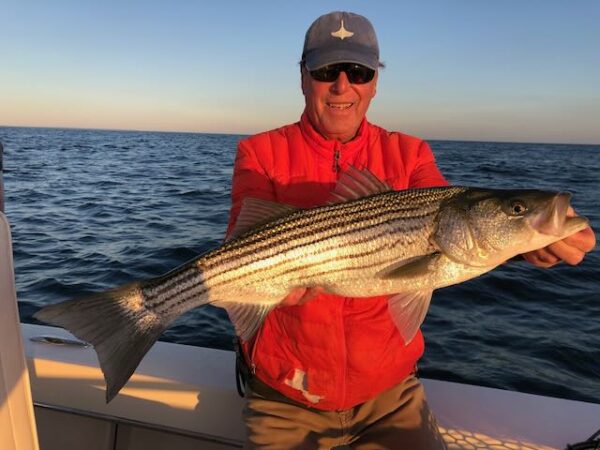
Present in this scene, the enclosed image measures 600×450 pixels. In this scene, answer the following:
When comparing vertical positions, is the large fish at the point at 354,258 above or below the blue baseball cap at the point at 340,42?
below

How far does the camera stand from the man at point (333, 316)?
10.9ft

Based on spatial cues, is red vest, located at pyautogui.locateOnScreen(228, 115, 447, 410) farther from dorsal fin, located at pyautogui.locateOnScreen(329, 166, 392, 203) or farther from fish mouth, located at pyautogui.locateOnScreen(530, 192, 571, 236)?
fish mouth, located at pyautogui.locateOnScreen(530, 192, 571, 236)

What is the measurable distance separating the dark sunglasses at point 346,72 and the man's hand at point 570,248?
1.71 metres

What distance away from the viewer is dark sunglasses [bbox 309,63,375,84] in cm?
371

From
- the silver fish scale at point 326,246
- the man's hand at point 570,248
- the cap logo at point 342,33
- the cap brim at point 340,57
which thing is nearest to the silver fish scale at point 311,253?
the silver fish scale at point 326,246

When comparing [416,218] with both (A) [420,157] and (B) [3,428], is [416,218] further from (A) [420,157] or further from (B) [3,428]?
(B) [3,428]

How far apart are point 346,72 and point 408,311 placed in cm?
180

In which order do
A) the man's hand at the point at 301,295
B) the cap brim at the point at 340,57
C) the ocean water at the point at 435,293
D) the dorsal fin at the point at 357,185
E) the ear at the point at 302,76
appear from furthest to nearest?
the ocean water at the point at 435,293 < the ear at the point at 302,76 < the cap brim at the point at 340,57 < the dorsal fin at the point at 357,185 < the man's hand at the point at 301,295

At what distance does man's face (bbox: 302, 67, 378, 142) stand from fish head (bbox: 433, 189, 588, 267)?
0.99m

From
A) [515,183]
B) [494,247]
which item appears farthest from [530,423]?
[515,183]

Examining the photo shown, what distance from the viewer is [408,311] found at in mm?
3271

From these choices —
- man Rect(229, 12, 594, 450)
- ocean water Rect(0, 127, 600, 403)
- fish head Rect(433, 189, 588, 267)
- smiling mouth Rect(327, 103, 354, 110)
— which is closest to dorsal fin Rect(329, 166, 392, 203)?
man Rect(229, 12, 594, 450)

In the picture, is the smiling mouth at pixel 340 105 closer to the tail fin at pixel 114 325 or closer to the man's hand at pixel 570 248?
the man's hand at pixel 570 248

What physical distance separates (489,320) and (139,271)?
6889mm
